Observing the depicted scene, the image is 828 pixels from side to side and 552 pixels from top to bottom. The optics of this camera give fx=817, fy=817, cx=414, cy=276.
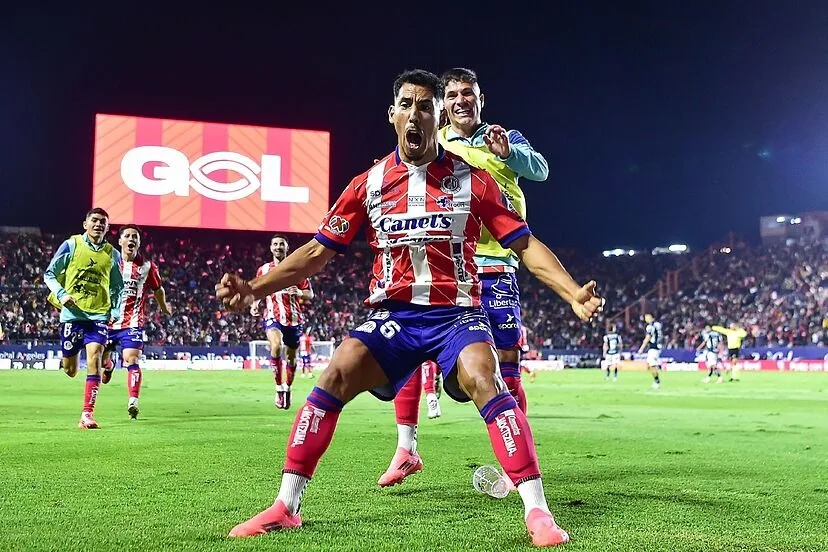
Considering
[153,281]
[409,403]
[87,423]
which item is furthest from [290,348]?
[409,403]

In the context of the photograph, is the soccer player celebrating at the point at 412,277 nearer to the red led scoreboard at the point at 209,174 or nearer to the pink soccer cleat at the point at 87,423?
the pink soccer cleat at the point at 87,423

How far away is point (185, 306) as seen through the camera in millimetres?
42438

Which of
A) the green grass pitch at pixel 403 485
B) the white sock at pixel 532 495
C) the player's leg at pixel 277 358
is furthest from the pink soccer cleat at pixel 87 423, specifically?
the white sock at pixel 532 495

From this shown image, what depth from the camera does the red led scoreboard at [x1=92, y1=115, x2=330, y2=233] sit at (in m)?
35.1

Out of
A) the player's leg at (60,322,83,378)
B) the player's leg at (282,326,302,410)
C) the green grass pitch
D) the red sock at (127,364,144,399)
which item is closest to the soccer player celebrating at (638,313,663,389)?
the green grass pitch

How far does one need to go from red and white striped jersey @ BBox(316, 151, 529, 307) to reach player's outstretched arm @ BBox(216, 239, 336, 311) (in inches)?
3.7

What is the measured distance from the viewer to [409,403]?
591 cm

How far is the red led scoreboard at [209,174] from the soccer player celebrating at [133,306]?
25.0 metres

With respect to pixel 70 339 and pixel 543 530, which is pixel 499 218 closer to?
pixel 543 530

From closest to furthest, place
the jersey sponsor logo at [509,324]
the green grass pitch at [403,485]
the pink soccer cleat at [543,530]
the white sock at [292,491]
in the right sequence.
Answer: the pink soccer cleat at [543,530] < the green grass pitch at [403,485] < the white sock at [292,491] < the jersey sponsor logo at [509,324]

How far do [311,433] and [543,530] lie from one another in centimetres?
121

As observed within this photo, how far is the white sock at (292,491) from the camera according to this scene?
399 cm

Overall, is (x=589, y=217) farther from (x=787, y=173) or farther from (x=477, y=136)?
(x=477, y=136)

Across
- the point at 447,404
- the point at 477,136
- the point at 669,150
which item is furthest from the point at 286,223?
the point at 669,150
